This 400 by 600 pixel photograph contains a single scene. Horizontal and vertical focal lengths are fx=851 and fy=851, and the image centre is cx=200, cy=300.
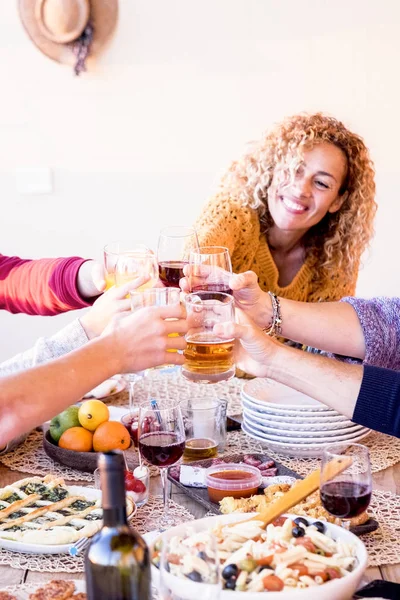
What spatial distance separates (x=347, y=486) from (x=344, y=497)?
0.8 inches

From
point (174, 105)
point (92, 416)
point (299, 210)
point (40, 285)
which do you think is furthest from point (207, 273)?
point (174, 105)

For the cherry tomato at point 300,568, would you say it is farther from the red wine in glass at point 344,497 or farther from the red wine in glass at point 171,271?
the red wine in glass at point 171,271

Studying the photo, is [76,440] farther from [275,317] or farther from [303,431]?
[275,317]

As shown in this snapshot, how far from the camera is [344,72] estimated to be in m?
4.16

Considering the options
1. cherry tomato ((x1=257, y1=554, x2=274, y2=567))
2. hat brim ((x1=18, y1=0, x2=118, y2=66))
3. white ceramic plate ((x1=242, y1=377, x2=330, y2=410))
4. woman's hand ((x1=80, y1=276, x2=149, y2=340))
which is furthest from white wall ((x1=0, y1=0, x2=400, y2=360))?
cherry tomato ((x1=257, y1=554, x2=274, y2=567))

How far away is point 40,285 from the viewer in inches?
98.7

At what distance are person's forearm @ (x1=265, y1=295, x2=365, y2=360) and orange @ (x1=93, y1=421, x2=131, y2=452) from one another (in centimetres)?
63

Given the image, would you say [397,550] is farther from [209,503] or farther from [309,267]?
[309,267]

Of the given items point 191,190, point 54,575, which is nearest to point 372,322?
point 54,575

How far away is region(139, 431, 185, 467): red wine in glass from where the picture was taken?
59.9 inches

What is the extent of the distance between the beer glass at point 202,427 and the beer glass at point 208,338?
0.25m

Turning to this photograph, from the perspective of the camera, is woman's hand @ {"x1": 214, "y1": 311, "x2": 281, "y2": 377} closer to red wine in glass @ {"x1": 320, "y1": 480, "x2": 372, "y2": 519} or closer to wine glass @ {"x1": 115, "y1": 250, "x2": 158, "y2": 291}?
wine glass @ {"x1": 115, "y1": 250, "x2": 158, "y2": 291}

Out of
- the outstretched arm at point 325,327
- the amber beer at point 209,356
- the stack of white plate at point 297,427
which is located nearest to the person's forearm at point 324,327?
the outstretched arm at point 325,327

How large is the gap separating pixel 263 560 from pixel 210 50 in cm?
340
